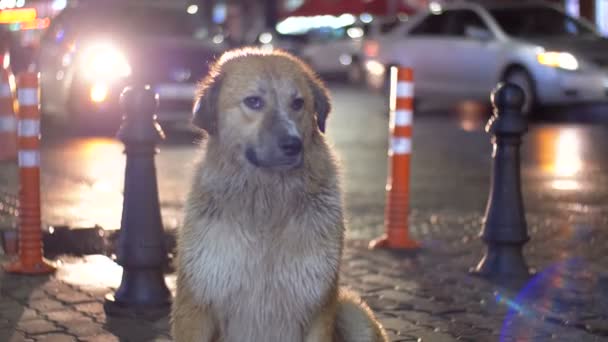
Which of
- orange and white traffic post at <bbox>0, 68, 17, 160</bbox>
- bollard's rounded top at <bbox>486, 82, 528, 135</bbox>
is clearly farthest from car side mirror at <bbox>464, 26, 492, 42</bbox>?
bollard's rounded top at <bbox>486, 82, 528, 135</bbox>

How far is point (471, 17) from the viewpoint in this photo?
20.4 metres

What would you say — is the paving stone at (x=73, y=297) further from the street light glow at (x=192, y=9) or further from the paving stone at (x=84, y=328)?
the street light glow at (x=192, y=9)

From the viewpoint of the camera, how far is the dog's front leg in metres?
4.77

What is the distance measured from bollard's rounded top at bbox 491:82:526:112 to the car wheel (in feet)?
38.3

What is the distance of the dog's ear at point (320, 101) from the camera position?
17.1 feet

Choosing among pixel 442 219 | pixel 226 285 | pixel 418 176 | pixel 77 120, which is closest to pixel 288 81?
pixel 226 285

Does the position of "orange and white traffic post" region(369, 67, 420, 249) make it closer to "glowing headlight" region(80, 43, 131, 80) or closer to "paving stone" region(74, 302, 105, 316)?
"paving stone" region(74, 302, 105, 316)

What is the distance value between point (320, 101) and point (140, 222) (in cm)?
182

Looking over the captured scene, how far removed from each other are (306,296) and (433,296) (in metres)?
2.18

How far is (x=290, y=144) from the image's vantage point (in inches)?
187

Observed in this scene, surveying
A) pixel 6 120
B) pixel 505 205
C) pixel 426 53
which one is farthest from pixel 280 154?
pixel 426 53

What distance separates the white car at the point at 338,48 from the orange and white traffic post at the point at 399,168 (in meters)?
25.4

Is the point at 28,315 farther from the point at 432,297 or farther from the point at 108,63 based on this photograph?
the point at 108,63

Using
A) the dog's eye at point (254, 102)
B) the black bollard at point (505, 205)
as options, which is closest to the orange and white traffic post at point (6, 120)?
the black bollard at point (505, 205)
